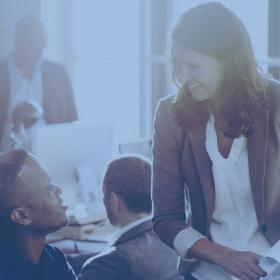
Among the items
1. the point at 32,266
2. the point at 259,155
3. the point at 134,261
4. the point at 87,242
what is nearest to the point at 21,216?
the point at 32,266

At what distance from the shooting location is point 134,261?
84.7 inches

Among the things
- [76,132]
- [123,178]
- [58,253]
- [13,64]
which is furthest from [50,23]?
[58,253]

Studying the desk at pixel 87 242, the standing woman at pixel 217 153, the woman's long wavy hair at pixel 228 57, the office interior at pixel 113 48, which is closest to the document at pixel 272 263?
the standing woman at pixel 217 153

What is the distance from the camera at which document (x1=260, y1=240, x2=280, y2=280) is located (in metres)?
1.54

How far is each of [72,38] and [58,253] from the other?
3.47 m

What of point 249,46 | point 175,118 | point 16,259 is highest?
point 249,46

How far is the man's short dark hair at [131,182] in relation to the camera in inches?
91.6

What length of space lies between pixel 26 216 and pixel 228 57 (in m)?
0.68

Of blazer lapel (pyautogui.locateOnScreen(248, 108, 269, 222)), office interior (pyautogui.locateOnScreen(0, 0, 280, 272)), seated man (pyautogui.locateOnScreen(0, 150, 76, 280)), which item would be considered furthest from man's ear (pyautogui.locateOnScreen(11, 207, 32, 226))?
office interior (pyautogui.locateOnScreen(0, 0, 280, 272))

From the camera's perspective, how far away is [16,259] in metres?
1.85

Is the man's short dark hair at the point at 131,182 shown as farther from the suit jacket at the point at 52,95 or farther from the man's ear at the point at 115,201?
the suit jacket at the point at 52,95

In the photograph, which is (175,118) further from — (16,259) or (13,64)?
(13,64)

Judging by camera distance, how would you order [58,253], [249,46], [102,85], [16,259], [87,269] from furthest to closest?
[102,85] < [87,269] < [58,253] < [16,259] < [249,46]

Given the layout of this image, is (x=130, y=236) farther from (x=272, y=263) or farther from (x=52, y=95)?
(x=52, y=95)
